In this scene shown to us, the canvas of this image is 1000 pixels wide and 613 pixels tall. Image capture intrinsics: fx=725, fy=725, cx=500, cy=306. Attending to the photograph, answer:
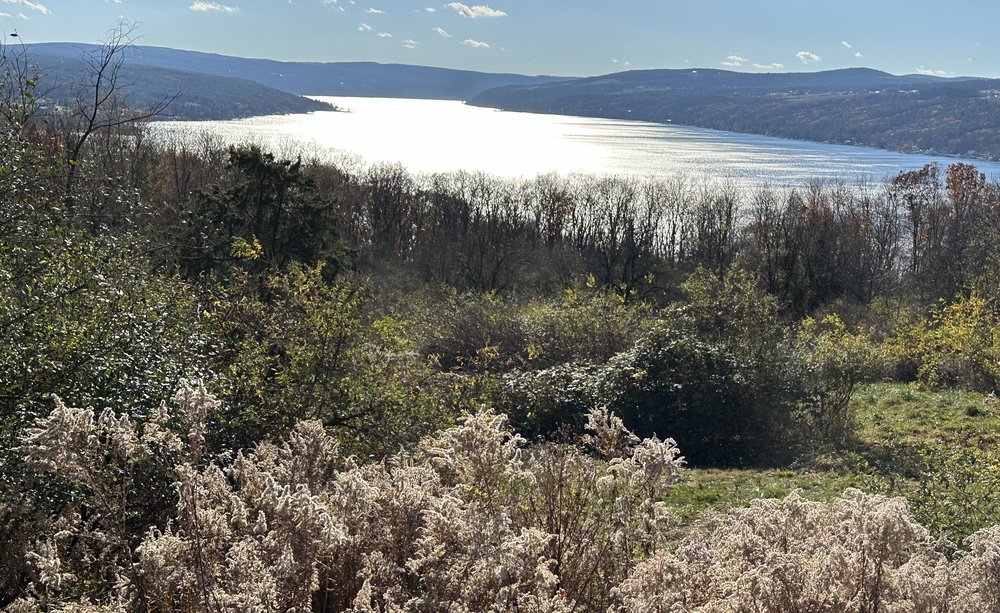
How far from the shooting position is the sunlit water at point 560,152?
98.8 metres

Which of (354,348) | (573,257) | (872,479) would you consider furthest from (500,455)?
(573,257)

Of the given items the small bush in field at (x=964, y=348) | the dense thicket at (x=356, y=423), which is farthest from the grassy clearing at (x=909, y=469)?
the small bush in field at (x=964, y=348)

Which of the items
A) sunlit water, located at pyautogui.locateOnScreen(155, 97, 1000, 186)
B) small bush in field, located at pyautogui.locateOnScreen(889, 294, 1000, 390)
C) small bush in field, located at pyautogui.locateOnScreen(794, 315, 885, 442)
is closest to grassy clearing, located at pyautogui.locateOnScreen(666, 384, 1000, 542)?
small bush in field, located at pyautogui.locateOnScreen(794, 315, 885, 442)

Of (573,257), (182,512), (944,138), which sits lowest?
(573,257)

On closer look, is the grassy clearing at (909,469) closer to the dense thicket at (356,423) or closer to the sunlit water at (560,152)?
the dense thicket at (356,423)

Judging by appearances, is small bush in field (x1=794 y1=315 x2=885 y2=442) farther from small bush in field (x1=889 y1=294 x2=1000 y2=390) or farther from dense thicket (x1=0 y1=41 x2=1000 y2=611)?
small bush in field (x1=889 y1=294 x2=1000 y2=390)

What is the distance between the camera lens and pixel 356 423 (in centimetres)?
1163

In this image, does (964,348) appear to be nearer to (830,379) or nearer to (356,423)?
(830,379)

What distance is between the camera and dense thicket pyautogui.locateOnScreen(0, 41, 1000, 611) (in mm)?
3648

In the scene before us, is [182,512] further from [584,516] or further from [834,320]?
[834,320]

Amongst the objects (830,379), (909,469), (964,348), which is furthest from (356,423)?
(964,348)

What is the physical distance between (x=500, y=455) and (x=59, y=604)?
249 cm

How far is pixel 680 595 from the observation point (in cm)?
359

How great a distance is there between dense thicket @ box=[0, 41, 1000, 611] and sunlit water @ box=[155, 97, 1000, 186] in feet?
157
